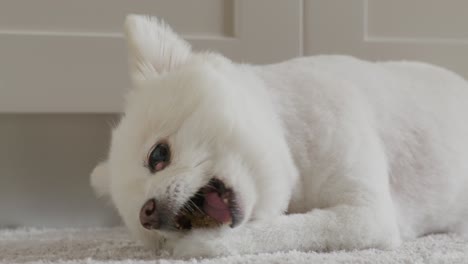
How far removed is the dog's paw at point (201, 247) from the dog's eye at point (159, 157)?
12cm

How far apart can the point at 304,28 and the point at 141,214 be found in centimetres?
85

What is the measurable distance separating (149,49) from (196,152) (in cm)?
28

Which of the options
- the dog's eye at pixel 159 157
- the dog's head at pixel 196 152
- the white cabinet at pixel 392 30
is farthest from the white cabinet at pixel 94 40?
the dog's eye at pixel 159 157

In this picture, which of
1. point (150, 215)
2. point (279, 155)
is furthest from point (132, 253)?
point (279, 155)

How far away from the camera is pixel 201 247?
941 millimetres

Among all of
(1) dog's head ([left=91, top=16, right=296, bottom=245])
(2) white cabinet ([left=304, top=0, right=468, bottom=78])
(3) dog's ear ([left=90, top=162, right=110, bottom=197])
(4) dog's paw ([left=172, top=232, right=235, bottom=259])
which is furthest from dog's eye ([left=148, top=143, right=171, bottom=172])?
(2) white cabinet ([left=304, top=0, right=468, bottom=78])

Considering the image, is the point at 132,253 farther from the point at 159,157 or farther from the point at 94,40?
the point at 94,40

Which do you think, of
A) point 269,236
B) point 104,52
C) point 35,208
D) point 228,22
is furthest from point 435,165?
point 35,208

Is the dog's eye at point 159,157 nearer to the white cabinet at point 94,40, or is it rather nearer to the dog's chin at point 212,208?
the dog's chin at point 212,208

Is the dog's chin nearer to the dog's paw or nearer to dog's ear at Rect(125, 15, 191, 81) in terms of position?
the dog's paw

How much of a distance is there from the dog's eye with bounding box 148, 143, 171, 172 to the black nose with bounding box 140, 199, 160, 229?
0.06m

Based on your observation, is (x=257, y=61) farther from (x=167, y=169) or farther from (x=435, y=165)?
(x=167, y=169)

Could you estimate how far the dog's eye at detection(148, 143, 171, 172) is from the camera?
0.97 meters

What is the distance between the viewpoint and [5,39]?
59.7 inches
